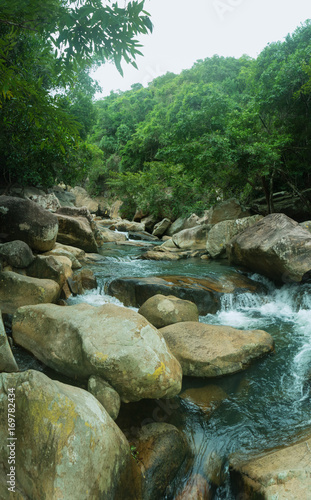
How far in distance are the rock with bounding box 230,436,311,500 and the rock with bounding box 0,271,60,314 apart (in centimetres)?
424

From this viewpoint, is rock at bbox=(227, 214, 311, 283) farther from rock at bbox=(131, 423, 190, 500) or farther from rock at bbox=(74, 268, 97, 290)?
rock at bbox=(131, 423, 190, 500)

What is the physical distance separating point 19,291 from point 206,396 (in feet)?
12.6

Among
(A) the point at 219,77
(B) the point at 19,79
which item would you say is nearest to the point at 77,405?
(B) the point at 19,79

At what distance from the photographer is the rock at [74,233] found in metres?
11.8

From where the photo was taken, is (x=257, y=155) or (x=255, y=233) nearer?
(x=255, y=233)

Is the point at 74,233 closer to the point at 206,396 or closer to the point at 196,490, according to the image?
the point at 206,396

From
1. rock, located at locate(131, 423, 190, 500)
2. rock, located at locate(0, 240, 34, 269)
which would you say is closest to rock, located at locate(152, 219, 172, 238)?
rock, located at locate(0, 240, 34, 269)

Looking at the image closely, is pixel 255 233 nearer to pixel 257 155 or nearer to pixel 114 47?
pixel 257 155

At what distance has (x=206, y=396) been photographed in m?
3.97

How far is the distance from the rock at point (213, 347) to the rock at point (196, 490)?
4.91 ft

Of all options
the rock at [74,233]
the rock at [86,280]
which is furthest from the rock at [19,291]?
the rock at [74,233]

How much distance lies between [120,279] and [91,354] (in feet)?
15.7

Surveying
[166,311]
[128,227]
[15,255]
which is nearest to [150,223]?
[128,227]

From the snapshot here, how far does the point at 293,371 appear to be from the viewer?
4648mm
